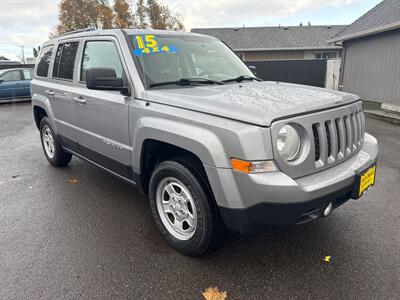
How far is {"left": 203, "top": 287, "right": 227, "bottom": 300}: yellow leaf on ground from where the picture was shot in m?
2.23

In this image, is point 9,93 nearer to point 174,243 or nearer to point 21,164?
point 21,164

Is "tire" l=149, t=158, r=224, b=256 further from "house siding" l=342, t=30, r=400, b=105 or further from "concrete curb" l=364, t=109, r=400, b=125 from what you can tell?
"house siding" l=342, t=30, r=400, b=105

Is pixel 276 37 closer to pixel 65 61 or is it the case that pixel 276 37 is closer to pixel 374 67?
pixel 374 67

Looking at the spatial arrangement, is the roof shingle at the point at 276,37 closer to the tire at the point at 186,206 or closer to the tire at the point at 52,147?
the tire at the point at 52,147

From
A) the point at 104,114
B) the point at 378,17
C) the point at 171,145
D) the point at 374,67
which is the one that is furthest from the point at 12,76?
the point at 378,17

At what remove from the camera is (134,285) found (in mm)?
2369

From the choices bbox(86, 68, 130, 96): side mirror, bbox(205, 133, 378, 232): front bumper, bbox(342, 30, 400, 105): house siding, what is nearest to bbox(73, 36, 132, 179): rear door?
bbox(86, 68, 130, 96): side mirror

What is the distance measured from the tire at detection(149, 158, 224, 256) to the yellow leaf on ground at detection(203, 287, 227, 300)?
13.1 inches

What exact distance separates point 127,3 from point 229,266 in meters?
31.4

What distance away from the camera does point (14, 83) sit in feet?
43.0

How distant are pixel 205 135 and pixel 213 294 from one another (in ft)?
3.79

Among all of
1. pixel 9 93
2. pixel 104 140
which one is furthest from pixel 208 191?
pixel 9 93

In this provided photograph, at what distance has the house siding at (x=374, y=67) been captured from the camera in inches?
436

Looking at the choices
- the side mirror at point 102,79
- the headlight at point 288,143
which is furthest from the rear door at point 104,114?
the headlight at point 288,143
